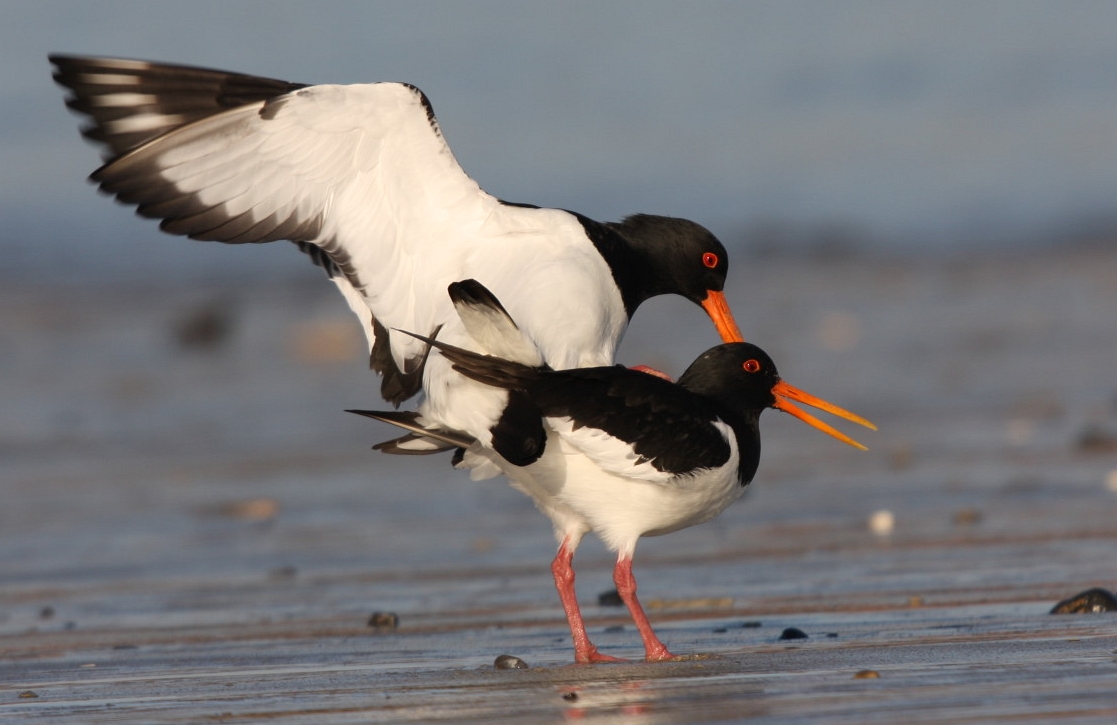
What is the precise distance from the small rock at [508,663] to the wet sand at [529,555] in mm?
33

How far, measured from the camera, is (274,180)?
5805 millimetres

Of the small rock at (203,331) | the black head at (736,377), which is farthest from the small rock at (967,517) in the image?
the small rock at (203,331)

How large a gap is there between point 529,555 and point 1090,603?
2.53 meters

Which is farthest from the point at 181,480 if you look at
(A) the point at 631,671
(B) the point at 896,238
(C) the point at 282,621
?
→ (B) the point at 896,238

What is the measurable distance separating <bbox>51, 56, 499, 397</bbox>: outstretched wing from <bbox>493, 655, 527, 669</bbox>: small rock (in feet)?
4.08

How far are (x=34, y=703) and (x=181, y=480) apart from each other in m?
4.64

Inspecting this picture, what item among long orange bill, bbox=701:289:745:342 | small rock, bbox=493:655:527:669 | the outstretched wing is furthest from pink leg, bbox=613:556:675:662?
long orange bill, bbox=701:289:745:342

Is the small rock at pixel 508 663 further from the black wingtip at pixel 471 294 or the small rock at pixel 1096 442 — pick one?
the small rock at pixel 1096 442

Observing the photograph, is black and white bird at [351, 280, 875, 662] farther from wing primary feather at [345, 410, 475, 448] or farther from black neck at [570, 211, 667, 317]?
black neck at [570, 211, 667, 317]

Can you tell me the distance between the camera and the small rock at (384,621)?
221 inches

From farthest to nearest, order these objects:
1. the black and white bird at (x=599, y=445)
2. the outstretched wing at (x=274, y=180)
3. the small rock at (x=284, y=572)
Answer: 1. the small rock at (x=284, y=572)
2. the outstretched wing at (x=274, y=180)
3. the black and white bird at (x=599, y=445)

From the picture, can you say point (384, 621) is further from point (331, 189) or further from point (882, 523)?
point (882, 523)

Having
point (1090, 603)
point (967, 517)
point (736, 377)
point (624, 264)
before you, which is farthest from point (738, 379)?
point (967, 517)

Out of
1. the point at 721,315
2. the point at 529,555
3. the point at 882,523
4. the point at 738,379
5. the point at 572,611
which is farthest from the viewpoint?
the point at 882,523
